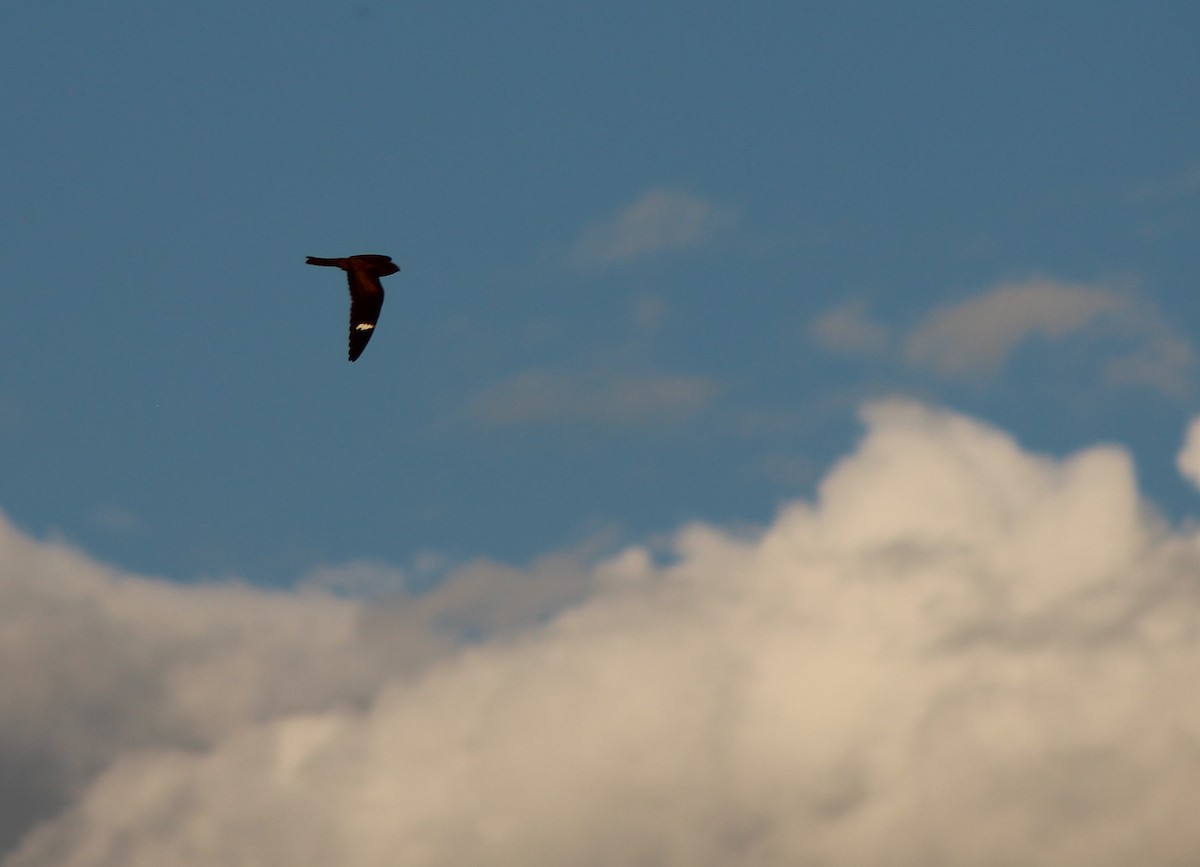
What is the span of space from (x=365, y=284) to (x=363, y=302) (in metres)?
0.72

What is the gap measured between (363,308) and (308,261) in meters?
3.13

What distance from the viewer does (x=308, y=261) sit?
195ft

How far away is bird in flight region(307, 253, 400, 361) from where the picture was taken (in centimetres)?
6119

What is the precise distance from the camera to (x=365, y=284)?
61875 millimetres

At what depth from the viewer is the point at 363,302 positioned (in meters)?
61.7

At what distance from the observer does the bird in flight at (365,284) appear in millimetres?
61188

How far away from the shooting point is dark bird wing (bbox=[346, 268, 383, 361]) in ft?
200

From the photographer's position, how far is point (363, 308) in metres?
61.7

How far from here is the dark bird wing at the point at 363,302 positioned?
6081 cm
